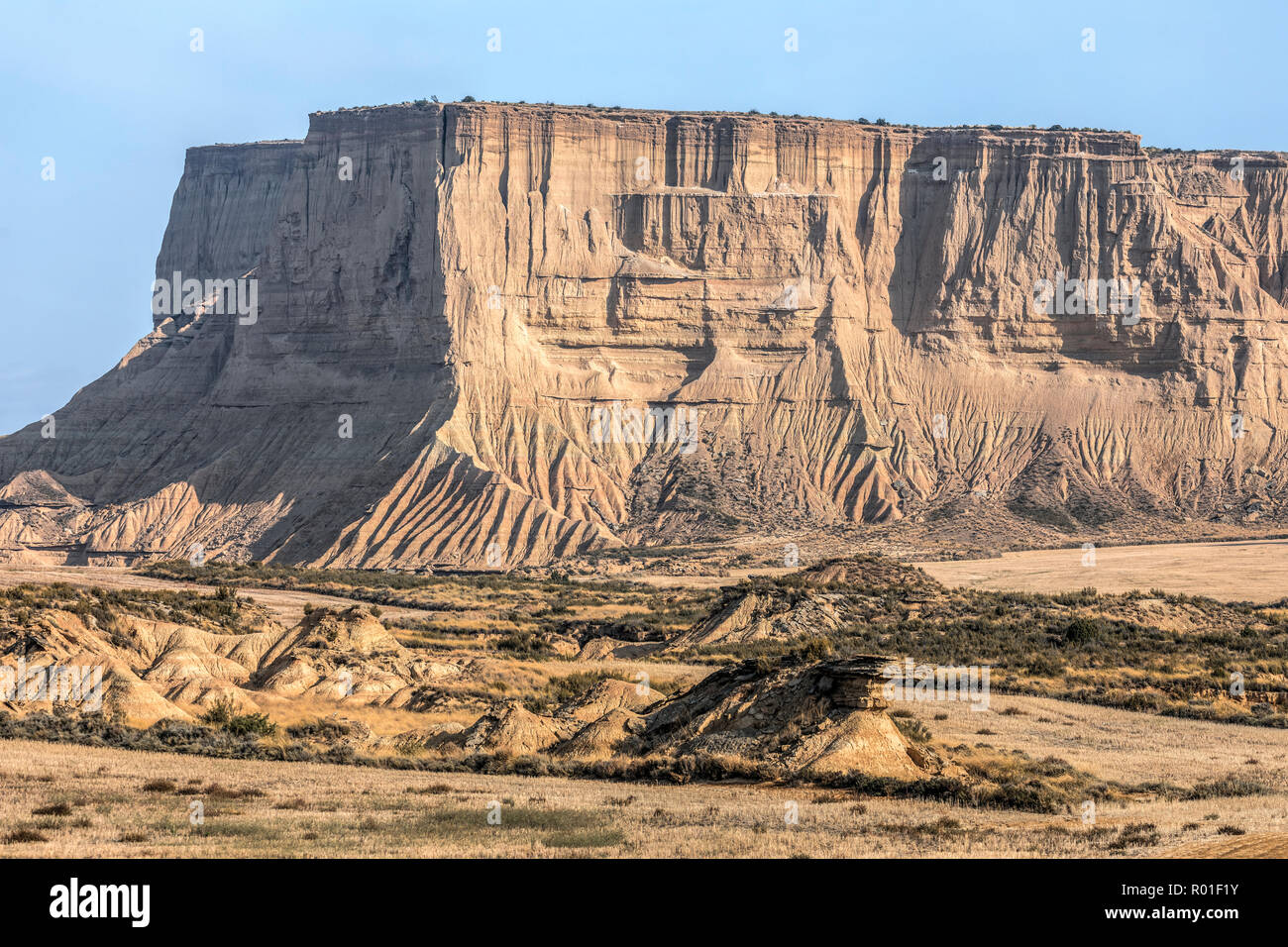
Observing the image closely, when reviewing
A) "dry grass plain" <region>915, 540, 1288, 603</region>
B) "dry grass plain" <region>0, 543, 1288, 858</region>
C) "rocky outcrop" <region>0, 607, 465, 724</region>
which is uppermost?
"dry grass plain" <region>0, 543, 1288, 858</region>

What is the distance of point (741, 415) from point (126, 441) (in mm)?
41429

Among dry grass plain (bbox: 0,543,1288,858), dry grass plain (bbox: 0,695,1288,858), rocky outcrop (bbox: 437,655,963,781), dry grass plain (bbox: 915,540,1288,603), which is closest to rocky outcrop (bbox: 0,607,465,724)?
dry grass plain (bbox: 0,543,1288,858)

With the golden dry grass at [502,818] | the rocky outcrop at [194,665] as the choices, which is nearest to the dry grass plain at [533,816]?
the golden dry grass at [502,818]

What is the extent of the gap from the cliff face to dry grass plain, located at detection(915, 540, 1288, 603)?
33.9 feet

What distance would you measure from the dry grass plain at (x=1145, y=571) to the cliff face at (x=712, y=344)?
10327mm

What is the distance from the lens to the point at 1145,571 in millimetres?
73625

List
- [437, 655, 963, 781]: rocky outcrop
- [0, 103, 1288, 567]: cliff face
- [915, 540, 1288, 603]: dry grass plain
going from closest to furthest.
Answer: [437, 655, 963, 781]: rocky outcrop
[915, 540, 1288, 603]: dry grass plain
[0, 103, 1288, 567]: cliff face

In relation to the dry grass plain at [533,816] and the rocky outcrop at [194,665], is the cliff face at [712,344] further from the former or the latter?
the dry grass plain at [533,816]

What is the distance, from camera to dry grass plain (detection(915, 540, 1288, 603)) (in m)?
67.0

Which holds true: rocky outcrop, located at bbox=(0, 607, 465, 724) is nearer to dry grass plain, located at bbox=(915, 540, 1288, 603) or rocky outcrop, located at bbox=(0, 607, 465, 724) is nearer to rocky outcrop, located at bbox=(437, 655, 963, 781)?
rocky outcrop, located at bbox=(437, 655, 963, 781)

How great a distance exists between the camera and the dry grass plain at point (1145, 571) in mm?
67000

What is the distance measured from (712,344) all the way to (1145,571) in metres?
37.2
